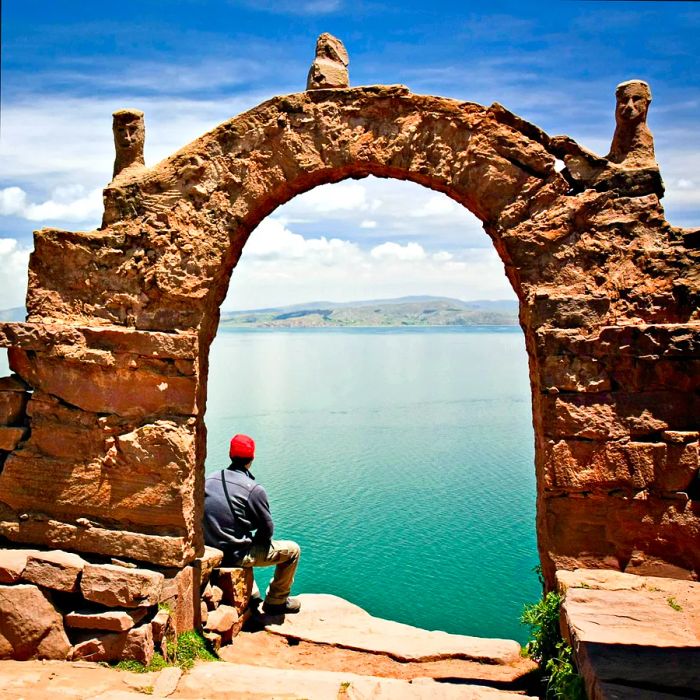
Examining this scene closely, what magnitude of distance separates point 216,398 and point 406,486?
445 inches

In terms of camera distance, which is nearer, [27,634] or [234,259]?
[27,634]

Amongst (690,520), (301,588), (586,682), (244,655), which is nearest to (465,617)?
(301,588)

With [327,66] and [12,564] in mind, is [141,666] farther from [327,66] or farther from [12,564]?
[327,66]

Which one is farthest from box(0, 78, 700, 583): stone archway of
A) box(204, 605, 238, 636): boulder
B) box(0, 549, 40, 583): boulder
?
box(204, 605, 238, 636): boulder

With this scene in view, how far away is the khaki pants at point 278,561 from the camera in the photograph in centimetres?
664

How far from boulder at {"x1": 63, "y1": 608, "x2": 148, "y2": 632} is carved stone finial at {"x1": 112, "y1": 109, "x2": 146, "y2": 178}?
330 cm

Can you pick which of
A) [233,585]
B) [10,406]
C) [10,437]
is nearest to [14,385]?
[10,406]

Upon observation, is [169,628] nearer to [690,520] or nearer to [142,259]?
[142,259]

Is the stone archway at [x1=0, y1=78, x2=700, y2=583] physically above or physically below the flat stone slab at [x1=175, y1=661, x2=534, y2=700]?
above

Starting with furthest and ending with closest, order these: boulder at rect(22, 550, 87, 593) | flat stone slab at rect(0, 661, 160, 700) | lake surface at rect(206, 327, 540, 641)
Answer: lake surface at rect(206, 327, 540, 641)
boulder at rect(22, 550, 87, 593)
flat stone slab at rect(0, 661, 160, 700)

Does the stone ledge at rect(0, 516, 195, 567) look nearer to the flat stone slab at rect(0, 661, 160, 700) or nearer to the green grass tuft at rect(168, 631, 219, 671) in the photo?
the green grass tuft at rect(168, 631, 219, 671)

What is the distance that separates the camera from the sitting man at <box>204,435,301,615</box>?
650 cm

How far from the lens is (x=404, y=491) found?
13055 millimetres

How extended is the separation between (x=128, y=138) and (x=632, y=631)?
4.96 m
